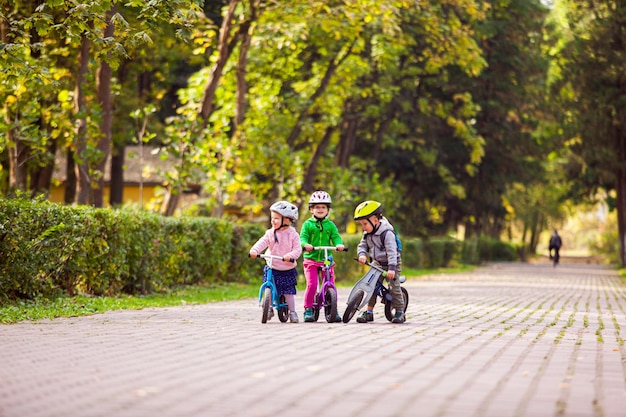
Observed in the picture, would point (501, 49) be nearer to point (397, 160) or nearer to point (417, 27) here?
point (397, 160)

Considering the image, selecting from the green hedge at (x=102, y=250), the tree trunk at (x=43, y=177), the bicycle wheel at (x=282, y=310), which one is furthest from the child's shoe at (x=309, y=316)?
the tree trunk at (x=43, y=177)

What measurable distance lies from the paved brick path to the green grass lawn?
51 cm

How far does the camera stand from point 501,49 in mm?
45656

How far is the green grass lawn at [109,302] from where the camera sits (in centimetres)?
1357

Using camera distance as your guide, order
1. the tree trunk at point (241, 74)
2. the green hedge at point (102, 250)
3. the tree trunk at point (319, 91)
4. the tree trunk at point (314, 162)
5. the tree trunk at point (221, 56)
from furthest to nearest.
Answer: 1. the tree trunk at point (314, 162)
2. the tree trunk at point (319, 91)
3. the tree trunk at point (241, 74)
4. the tree trunk at point (221, 56)
5. the green hedge at point (102, 250)

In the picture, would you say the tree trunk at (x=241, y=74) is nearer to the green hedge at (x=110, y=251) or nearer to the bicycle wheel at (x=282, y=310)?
the green hedge at (x=110, y=251)

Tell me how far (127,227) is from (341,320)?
588 centimetres

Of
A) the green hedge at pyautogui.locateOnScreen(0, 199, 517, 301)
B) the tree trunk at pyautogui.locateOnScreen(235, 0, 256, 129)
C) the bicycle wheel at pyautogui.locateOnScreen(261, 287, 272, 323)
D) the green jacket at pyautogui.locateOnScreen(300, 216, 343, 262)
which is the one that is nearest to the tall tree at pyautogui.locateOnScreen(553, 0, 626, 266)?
the tree trunk at pyautogui.locateOnScreen(235, 0, 256, 129)

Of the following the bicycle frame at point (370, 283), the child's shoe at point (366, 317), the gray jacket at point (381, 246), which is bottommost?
the child's shoe at point (366, 317)

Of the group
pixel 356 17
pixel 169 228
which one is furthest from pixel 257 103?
pixel 169 228

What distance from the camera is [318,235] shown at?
13398 mm

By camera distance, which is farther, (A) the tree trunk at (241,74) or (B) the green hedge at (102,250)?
(A) the tree trunk at (241,74)

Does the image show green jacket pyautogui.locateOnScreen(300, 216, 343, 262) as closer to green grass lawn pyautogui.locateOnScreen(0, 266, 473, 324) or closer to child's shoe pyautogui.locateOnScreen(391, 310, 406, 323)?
child's shoe pyautogui.locateOnScreen(391, 310, 406, 323)

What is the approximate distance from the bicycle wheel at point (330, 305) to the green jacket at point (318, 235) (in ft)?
1.40
